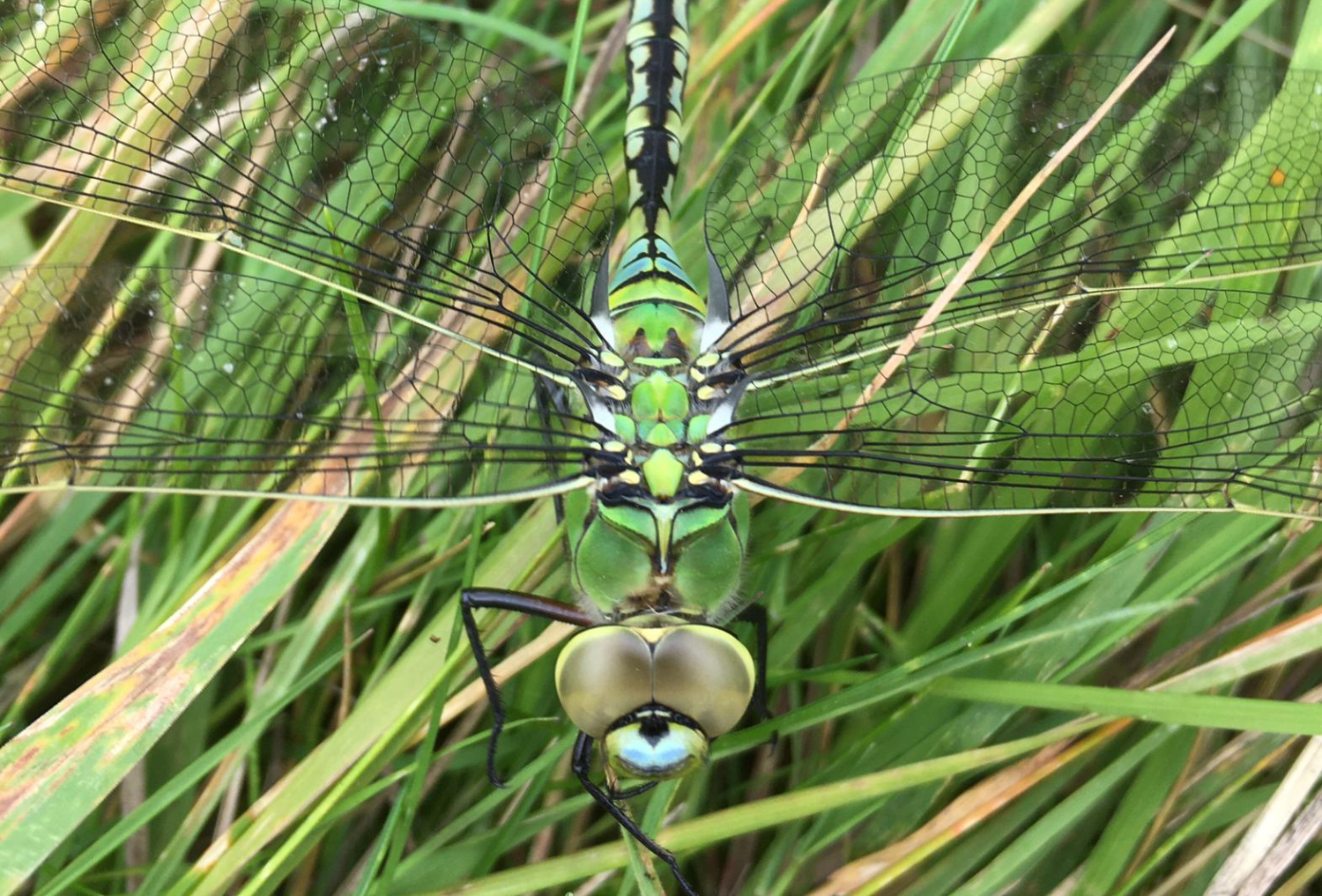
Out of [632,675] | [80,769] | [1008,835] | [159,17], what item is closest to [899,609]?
[1008,835]

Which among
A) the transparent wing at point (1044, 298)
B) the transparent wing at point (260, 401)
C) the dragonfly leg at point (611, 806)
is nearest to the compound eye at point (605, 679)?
the dragonfly leg at point (611, 806)

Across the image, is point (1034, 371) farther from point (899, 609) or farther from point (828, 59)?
point (828, 59)

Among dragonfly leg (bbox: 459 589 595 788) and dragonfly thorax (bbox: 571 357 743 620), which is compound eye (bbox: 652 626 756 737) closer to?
dragonfly thorax (bbox: 571 357 743 620)

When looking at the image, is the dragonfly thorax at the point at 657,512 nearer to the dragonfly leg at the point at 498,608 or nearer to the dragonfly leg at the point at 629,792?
the dragonfly leg at the point at 498,608

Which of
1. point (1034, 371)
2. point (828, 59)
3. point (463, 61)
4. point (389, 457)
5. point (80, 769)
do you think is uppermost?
point (828, 59)

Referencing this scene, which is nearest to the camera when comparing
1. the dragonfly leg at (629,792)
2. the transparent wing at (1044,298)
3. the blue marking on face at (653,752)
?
the blue marking on face at (653,752)

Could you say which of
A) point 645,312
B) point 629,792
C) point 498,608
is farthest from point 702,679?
point 645,312

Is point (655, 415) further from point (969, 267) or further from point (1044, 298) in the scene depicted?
point (1044, 298)

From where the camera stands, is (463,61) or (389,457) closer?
(389,457)
